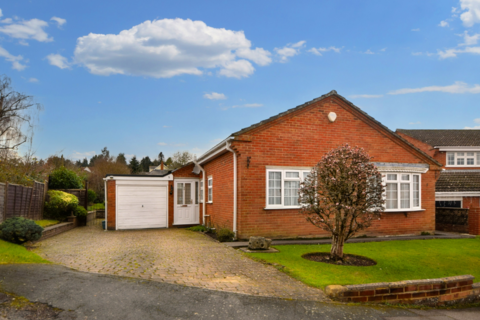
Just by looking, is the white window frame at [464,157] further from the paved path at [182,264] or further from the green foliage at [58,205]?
the green foliage at [58,205]

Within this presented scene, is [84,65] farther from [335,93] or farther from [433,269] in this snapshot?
[433,269]

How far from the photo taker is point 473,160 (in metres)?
31.2

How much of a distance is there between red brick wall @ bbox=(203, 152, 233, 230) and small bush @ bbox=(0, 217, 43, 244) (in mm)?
6114

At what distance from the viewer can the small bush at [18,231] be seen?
1001cm

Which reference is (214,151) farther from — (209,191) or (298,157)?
(298,157)

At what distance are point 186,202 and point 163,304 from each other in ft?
42.1

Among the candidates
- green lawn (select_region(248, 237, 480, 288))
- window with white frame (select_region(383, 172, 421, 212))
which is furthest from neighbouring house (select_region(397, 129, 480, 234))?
green lawn (select_region(248, 237, 480, 288))

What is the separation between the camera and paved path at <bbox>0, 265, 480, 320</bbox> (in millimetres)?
4871

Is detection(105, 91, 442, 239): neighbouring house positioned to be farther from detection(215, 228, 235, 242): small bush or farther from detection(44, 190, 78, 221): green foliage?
detection(44, 190, 78, 221): green foliage

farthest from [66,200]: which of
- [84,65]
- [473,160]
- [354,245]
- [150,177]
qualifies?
[473,160]

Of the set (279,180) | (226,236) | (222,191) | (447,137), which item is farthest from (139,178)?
(447,137)

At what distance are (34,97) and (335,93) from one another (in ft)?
56.3

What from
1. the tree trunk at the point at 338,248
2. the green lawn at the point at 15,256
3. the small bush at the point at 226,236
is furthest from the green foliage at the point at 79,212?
the tree trunk at the point at 338,248

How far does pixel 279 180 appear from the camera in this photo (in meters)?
12.4
